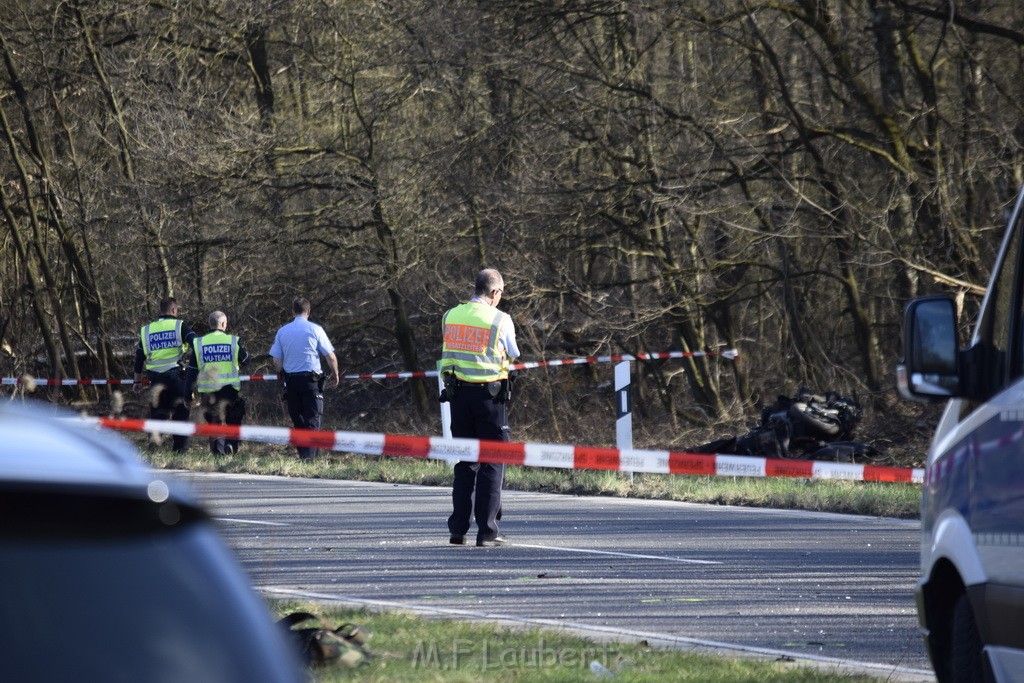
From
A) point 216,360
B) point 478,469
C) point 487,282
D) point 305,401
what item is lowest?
point 478,469

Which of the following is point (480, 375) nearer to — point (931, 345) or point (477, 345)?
point (477, 345)

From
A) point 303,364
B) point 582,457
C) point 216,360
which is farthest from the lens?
point 216,360

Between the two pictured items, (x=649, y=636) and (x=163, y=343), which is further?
(x=163, y=343)

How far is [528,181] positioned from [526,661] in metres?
13.7

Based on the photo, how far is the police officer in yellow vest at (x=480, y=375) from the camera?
9.98 metres

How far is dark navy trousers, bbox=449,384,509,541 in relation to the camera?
10.0 metres

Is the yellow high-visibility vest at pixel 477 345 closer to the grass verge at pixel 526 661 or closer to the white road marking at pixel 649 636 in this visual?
the white road marking at pixel 649 636

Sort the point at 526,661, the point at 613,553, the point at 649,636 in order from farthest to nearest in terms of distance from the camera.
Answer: the point at 613,553
the point at 649,636
the point at 526,661

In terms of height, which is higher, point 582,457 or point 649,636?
point 582,457

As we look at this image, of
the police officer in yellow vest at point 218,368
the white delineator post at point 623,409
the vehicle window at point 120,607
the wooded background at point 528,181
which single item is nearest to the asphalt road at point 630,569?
the white delineator post at point 623,409

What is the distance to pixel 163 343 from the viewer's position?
18484 millimetres

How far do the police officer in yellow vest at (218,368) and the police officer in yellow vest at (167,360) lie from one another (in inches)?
9.4

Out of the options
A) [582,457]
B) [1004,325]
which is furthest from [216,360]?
[1004,325]

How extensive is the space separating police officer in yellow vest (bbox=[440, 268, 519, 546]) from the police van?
5.26m
